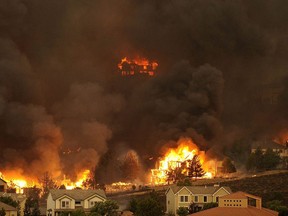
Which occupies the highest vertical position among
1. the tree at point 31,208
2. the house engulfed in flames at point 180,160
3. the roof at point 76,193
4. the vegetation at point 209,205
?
the house engulfed in flames at point 180,160

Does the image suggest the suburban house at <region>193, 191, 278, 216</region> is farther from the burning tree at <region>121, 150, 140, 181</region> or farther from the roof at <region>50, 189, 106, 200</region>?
the burning tree at <region>121, 150, 140, 181</region>

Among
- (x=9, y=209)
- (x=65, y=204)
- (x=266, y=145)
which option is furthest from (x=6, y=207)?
(x=266, y=145)

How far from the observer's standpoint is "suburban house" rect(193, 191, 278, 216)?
51003mm

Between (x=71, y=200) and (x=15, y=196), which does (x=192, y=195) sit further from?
(x=15, y=196)

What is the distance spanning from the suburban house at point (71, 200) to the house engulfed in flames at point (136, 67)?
34.9 meters

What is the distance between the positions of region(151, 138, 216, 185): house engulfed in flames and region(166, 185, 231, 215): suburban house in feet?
55.4

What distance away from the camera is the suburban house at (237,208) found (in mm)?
51003

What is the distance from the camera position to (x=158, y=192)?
69.5m

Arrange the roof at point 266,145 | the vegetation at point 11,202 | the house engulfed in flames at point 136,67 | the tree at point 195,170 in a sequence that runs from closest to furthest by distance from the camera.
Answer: the vegetation at point 11,202 → the tree at point 195,170 → the roof at point 266,145 → the house engulfed in flames at point 136,67

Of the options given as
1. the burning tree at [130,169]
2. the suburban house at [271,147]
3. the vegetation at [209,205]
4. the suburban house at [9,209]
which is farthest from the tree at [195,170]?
the suburban house at [9,209]

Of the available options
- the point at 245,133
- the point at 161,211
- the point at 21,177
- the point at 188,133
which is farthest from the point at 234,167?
the point at 161,211

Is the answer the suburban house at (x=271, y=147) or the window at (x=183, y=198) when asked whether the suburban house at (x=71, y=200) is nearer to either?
the window at (x=183, y=198)

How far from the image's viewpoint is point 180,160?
8038cm

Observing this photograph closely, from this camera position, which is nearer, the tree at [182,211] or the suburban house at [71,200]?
the tree at [182,211]
